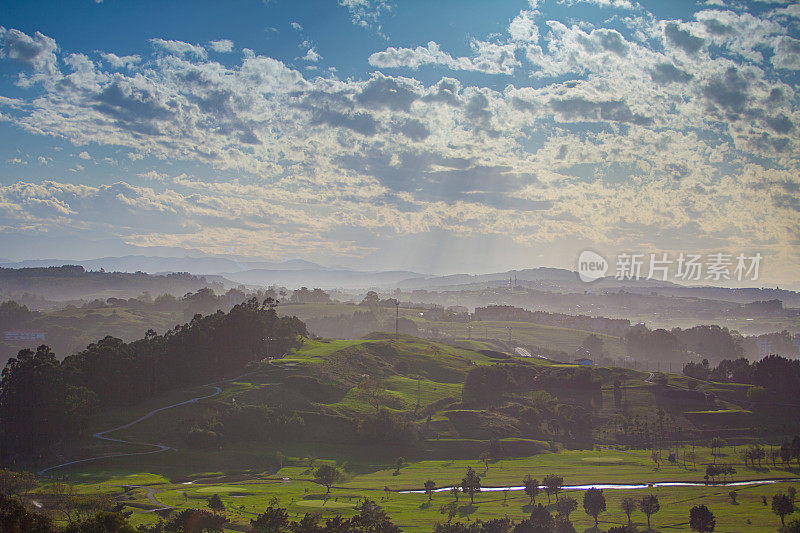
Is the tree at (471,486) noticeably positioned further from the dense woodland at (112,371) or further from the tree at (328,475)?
the dense woodland at (112,371)

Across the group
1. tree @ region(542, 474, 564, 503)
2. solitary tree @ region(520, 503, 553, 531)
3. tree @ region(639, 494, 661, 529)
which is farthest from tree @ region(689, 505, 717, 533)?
tree @ region(542, 474, 564, 503)

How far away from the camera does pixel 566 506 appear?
5025 cm

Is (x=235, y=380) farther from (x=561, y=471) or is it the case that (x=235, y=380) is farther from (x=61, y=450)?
(x=561, y=471)

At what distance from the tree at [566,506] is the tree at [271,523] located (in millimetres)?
25037

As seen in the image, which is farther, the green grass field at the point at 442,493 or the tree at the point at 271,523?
the green grass field at the point at 442,493

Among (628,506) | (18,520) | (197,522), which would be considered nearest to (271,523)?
(197,522)

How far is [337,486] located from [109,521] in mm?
35493

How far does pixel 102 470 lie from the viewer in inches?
2443

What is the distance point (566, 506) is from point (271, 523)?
90.1 feet

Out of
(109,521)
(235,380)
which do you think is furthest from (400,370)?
(109,521)

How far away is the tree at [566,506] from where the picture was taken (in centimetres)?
4947

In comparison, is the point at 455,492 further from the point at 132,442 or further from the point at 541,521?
the point at 132,442

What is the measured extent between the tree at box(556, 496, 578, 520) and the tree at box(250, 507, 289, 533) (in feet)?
82.1

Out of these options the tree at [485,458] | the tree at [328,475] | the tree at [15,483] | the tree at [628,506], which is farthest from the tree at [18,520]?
the tree at [485,458]
